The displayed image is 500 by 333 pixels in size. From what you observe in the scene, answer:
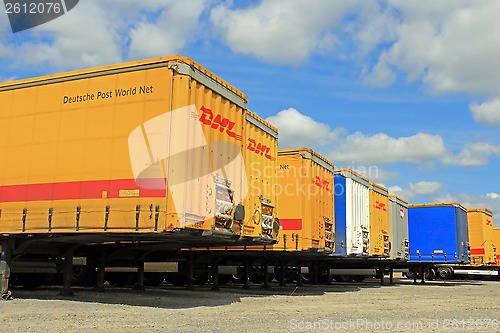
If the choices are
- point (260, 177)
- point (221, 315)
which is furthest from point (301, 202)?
point (221, 315)

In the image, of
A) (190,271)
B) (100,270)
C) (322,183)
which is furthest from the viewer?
(322,183)

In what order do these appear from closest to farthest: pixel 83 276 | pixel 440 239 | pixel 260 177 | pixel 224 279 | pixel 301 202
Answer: pixel 260 177 → pixel 301 202 → pixel 83 276 → pixel 224 279 → pixel 440 239

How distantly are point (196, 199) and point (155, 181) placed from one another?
910mm

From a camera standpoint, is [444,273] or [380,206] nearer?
[380,206]

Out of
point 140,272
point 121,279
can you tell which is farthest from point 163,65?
point 121,279

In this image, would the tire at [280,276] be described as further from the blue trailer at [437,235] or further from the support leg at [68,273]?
the support leg at [68,273]

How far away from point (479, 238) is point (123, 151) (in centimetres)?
2691

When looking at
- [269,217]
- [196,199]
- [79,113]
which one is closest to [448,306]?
[269,217]

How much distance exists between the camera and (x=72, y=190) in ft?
36.3

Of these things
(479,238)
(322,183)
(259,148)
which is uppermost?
(259,148)

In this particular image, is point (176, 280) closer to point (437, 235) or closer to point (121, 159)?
point (121, 159)

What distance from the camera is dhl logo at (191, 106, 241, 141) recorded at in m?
11.1

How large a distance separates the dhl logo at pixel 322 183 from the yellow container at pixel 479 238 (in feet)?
55.6
